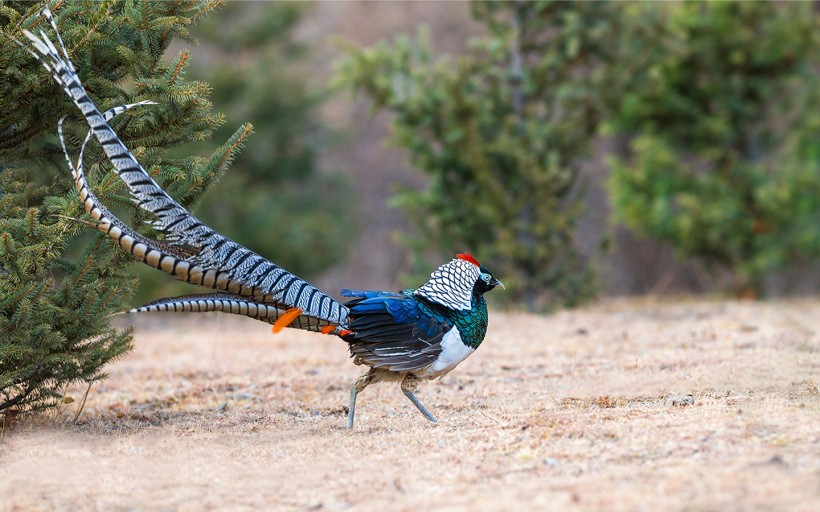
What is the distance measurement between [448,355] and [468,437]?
0.64 m

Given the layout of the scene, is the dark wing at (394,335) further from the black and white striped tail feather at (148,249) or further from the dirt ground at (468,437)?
the black and white striped tail feather at (148,249)

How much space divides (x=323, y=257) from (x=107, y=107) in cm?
1192

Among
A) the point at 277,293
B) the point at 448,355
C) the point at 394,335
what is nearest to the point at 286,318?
the point at 277,293

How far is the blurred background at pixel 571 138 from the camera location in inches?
419

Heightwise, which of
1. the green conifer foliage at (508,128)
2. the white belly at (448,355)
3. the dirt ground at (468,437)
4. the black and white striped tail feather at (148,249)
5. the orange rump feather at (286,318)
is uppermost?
the green conifer foliage at (508,128)

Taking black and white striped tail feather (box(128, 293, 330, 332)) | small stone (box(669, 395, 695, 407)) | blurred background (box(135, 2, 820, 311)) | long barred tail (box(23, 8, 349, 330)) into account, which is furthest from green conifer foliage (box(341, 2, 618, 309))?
long barred tail (box(23, 8, 349, 330))

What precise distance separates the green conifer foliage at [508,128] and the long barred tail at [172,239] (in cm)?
596

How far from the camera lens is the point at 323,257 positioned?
17.0 m

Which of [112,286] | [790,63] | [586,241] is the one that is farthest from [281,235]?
[112,286]

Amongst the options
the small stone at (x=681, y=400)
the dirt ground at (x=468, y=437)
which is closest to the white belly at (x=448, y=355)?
the dirt ground at (x=468, y=437)

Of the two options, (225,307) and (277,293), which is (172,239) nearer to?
(225,307)

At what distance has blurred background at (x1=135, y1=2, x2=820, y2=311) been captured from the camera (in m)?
10.6

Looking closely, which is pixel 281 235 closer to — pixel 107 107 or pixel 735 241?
pixel 735 241

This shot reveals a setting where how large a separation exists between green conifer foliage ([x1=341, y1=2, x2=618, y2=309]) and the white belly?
5517 mm
